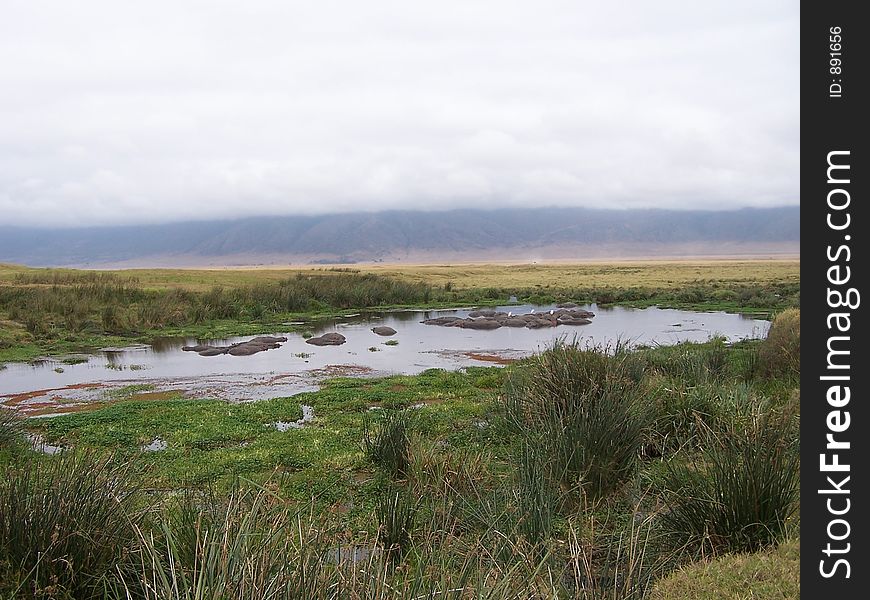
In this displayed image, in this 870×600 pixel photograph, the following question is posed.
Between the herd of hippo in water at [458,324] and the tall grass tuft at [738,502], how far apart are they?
18.4 m

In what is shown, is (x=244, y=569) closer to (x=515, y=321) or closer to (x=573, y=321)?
(x=515, y=321)

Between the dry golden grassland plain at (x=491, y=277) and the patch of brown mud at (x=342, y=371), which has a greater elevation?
the dry golden grassland plain at (x=491, y=277)

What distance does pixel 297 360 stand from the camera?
67.1ft

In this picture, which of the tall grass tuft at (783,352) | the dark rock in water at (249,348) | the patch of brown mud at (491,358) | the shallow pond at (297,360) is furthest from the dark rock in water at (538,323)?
the tall grass tuft at (783,352)

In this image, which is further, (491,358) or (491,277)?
(491,277)

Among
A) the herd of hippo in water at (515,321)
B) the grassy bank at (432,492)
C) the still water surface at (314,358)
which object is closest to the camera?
the grassy bank at (432,492)

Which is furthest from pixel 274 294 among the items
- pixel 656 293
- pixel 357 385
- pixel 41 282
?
pixel 656 293

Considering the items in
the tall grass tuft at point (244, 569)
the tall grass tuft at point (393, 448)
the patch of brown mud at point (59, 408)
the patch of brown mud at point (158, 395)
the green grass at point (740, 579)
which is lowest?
the patch of brown mud at point (158, 395)

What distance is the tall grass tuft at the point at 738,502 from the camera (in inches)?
197

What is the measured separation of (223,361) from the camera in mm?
20516

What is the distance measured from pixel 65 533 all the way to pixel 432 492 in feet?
11.0
